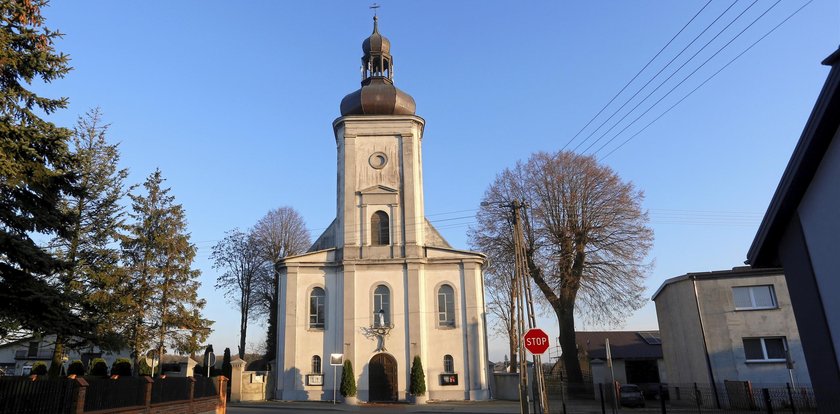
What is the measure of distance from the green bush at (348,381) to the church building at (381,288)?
63 cm

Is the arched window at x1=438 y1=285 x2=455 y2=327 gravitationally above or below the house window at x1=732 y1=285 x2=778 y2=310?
above

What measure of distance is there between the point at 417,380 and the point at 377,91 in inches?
676

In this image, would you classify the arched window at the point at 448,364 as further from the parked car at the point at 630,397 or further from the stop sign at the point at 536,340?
the stop sign at the point at 536,340

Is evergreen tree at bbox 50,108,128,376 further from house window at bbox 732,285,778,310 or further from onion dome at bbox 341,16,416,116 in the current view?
house window at bbox 732,285,778,310

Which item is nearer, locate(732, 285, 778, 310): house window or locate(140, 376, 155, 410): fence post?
locate(140, 376, 155, 410): fence post

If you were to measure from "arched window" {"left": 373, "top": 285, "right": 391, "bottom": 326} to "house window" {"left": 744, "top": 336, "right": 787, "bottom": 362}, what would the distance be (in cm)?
1698

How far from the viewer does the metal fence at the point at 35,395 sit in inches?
458

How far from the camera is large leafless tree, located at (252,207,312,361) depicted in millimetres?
44250

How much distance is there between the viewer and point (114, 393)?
15.0 metres

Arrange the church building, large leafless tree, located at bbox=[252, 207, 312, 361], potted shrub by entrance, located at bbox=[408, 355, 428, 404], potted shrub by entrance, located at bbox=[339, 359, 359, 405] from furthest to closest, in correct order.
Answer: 1. large leafless tree, located at bbox=[252, 207, 312, 361]
2. the church building
3. potted shrub by entrance, located at bbox=[339, 359, 359, 405]
4. potted shrub by entrance, located at bbox=[408, 355, 428, 404]

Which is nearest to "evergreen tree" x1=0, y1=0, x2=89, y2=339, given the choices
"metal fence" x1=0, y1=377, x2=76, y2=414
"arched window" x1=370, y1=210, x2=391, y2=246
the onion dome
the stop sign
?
"metal fence" x1=0, y1=377, x2=76, y2=414

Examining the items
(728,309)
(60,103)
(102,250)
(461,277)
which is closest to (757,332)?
(728,309)

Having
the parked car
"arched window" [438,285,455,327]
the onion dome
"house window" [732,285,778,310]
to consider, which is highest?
the onion dome

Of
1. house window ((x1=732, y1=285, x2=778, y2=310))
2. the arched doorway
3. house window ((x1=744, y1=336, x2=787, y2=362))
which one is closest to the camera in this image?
house window ((x1=744, y1=336, x2=787, y2=362))
